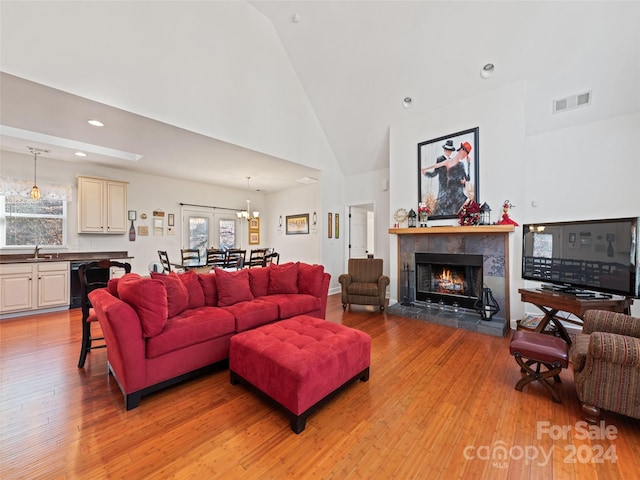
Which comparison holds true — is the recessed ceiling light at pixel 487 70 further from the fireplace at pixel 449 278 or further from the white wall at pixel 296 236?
the white wall at pixel 296 236

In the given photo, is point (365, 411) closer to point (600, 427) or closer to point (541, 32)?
point (600, 427)

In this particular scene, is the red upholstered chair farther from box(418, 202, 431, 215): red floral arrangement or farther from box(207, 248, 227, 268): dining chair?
box(207, 248, 227, 268): dining chair

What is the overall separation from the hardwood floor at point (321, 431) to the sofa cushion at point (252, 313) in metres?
0.49

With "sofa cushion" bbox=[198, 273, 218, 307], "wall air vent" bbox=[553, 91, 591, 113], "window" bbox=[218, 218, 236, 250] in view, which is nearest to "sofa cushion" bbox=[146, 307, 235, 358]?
"sofa cushion" bbox=[198, 273, 218, 307]

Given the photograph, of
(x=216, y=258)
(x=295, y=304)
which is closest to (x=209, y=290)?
(x=295, y=304)

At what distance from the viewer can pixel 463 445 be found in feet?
5.46

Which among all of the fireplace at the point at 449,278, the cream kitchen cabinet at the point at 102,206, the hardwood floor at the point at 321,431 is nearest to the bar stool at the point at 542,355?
the hardwood floor at the point at 321,431

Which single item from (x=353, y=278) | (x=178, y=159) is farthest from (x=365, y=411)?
(x=178, y=159)

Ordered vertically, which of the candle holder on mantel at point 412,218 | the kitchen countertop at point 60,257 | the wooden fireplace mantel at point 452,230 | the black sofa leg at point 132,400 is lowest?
the black sofa leg at point 132,400

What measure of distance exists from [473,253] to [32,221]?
7.76 m

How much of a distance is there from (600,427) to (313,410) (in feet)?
6.54

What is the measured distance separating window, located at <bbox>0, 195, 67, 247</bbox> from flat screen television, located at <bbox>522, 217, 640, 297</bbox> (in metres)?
7.80

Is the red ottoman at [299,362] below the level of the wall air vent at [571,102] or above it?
below

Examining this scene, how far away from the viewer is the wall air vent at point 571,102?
3568 millimetres
